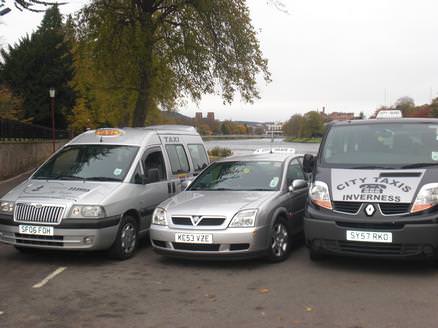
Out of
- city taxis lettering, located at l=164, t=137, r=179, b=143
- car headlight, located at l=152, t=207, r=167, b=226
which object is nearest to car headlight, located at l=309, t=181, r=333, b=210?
car headlight, located at l=152, t=207, r=167, b=226

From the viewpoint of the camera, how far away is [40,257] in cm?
811

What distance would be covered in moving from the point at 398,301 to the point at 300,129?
7683cm

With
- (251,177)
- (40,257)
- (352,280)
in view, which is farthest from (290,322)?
(40,257)

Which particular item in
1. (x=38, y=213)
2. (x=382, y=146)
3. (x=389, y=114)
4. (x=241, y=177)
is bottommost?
(x=38, y=213)

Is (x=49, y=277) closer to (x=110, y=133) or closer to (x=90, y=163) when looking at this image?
(x=90, y=163)

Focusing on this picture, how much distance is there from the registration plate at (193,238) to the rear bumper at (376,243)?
128 cm

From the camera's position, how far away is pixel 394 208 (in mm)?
6734

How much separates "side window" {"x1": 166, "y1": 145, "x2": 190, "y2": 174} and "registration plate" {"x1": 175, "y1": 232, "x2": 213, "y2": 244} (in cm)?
275

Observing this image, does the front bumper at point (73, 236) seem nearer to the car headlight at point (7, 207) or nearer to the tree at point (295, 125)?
the car headlight at point (7, 207)

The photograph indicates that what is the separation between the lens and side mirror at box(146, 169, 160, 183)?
28.9 ft

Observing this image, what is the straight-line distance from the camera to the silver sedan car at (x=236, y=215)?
7.20 m

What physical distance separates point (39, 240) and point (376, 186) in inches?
176

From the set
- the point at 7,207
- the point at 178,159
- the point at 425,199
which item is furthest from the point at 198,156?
the point at 425,199

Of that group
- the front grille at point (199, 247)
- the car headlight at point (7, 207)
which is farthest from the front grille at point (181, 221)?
the car headlight at point (7, 207)
